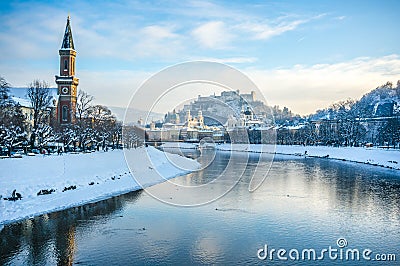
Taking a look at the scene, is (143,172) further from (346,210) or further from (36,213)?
(346,210)

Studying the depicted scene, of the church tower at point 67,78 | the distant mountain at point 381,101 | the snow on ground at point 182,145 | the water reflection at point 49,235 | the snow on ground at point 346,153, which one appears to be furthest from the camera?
the snow on ground at point 182,145

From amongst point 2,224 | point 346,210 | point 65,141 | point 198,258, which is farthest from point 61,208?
point 65,141

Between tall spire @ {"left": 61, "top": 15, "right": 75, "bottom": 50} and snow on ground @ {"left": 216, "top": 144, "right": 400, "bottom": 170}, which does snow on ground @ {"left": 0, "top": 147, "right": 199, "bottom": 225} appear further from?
tall spire @ {"left": 61, "top": 15, "right": 75, "bottom": 50}

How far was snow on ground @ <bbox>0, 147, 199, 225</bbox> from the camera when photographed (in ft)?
52.7

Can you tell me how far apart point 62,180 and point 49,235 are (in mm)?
7998

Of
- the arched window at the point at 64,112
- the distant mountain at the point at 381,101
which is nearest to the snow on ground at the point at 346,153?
the distant mountain at the point at 381,101

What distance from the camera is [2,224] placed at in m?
13.9

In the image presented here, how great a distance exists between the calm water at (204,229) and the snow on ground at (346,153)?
18902 mm

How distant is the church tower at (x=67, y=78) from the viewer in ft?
172

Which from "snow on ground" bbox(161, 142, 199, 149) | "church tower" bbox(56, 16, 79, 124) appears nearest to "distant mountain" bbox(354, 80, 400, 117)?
"snow on ground" bbox(161, 142, 199, 149)

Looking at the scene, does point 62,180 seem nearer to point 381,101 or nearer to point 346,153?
point 346,153

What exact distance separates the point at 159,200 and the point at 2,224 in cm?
738

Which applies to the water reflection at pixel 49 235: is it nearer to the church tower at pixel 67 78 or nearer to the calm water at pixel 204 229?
the calm water at pixel 204 229

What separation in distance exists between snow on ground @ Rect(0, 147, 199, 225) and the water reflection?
0.96m
